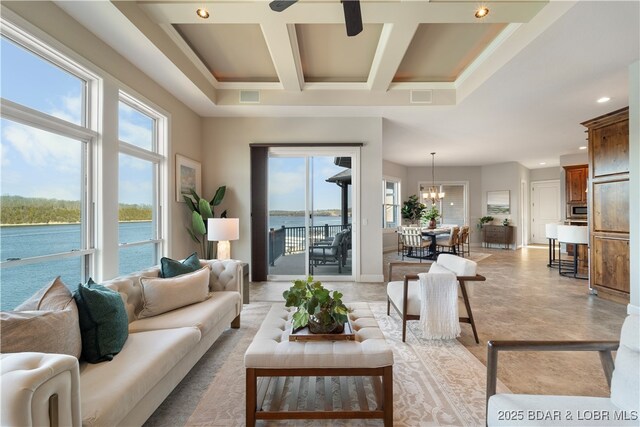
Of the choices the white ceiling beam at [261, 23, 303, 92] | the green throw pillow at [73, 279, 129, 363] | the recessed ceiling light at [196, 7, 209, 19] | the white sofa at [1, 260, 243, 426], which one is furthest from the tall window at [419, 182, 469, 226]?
the green throw pillow at [73, 279, 129, 363]

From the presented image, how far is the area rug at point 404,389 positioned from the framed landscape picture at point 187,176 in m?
2.38

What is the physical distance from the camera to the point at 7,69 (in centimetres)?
191

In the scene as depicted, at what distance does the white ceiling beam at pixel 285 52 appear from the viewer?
2719mm

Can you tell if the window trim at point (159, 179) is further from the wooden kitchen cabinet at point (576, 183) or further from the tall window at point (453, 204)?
the wooden kitchen cabinet at point (576, 183)

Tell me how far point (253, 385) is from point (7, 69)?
273 centimetres

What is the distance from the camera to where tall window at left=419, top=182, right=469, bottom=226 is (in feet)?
31.2

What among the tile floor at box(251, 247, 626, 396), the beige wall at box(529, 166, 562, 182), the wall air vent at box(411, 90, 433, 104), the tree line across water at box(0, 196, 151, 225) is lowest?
the tile floor at box(251, 247, 626, 396)

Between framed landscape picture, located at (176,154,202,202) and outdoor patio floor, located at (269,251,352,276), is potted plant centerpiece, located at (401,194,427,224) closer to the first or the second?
outdoor patio floor, located at (269,251,352,276)

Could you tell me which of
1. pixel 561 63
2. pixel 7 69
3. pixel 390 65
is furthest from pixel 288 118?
pixel 561 63

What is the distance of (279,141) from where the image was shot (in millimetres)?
4648

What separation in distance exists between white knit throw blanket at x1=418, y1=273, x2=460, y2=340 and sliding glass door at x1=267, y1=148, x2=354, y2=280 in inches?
90.9

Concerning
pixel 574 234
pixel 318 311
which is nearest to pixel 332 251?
pixel 318 311

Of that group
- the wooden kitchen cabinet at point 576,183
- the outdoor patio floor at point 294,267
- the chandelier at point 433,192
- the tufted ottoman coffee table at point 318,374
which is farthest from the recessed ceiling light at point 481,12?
the wooden kitchen cabinet at point 576,183

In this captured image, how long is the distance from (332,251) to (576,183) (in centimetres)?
678
